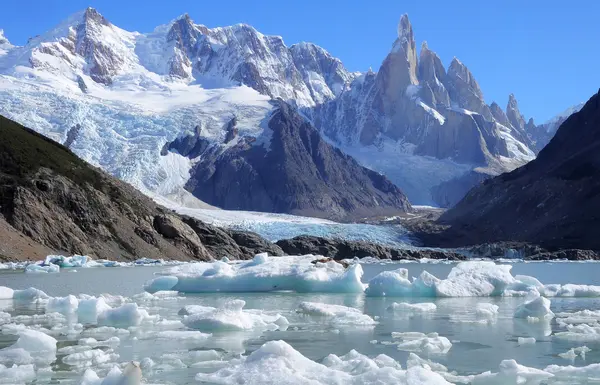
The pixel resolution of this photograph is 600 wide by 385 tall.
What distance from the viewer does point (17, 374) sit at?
45.2ft

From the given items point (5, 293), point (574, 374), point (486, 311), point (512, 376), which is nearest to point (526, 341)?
point (574, 374)

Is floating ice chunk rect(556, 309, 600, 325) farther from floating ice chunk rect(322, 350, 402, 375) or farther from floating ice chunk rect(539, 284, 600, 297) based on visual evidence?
floating ice chunk rect(322, 350, 402, 375)

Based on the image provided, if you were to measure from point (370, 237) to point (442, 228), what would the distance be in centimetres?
2286

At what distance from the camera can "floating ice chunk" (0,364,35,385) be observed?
13.4m

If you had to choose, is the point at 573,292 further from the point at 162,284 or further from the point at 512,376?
the point at 512,376

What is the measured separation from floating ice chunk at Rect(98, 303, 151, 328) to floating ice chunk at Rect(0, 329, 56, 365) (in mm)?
4795

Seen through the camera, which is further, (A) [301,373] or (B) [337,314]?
(B) [337,314]

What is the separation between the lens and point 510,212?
153000mm

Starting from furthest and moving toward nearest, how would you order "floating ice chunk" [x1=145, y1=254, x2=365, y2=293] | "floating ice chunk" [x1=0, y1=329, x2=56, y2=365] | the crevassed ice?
"floating ice chunk" [x1=145, y1=254, x2=365, y2=293]
the crevassed ice
"floating ice chunk" [x1=0, y1=329, x2=56, y2=365]

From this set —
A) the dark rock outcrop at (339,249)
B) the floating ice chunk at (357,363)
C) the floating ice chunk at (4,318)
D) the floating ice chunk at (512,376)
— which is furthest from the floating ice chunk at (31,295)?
the dark rock outcrop at (339,249)

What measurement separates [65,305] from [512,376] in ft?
53.4

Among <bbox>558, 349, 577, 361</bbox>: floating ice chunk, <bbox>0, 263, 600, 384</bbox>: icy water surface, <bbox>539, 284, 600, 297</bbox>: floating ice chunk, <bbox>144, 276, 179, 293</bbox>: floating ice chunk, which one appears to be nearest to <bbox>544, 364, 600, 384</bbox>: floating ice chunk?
<bbox>0, 263, 600, 384</bbox>: icy water surface

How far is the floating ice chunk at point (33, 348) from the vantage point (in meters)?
15.4

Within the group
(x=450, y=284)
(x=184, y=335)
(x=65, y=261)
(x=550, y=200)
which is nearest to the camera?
(x=184, y=335)
